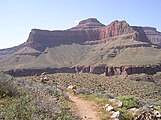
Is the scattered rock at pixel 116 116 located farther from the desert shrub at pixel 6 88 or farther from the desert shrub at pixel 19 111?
the desert shrub at pixel 6 88

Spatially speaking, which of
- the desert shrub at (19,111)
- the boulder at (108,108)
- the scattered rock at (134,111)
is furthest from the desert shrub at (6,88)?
the scattered rock at (134,111)

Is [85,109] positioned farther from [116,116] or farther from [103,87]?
[103,87]

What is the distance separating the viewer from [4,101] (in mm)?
12758

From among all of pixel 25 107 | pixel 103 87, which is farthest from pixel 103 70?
pixel 25 107

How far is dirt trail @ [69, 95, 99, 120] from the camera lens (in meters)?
13.5

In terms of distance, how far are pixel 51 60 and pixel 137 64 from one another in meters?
55.0

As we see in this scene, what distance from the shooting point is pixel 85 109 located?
15.0m

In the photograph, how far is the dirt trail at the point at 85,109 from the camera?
44.2 feet

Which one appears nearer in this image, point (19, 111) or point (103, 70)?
point (19, 111)

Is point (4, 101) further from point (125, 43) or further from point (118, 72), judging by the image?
point (125, 43)

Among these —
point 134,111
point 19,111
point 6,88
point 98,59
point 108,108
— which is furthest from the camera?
point 98,59

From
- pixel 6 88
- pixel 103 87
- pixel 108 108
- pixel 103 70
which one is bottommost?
pixel 103 87

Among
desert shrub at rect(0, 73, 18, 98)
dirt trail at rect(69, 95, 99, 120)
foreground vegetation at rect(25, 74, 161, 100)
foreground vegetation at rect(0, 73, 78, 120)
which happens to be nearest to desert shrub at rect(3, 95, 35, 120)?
foreground vegetation at rect(0, 73, 78, 120)

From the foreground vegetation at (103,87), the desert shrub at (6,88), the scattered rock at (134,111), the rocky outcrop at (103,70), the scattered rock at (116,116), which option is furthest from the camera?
the rocky outcrop at (103,70)
